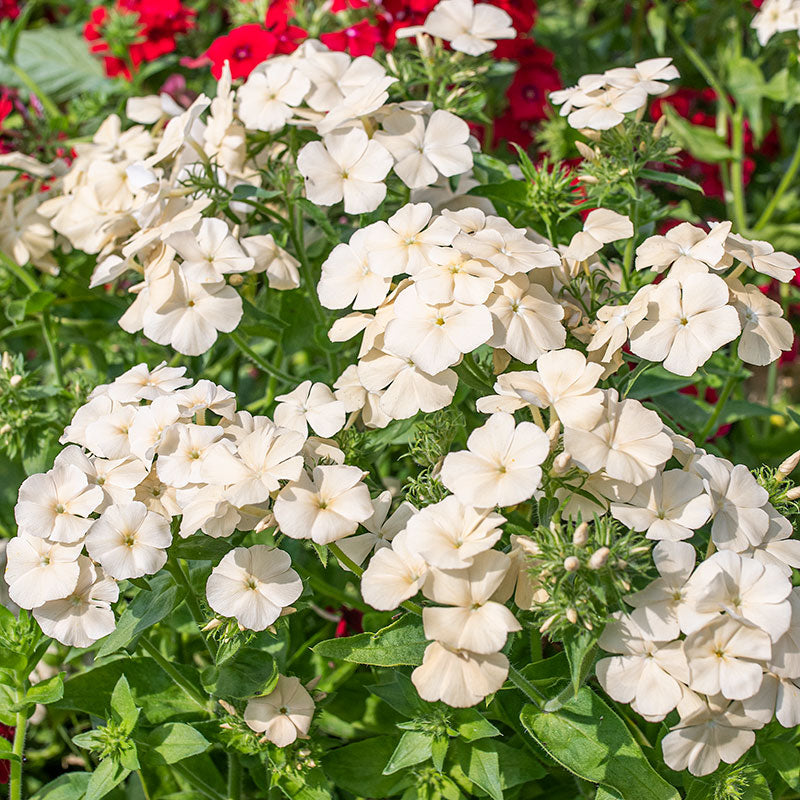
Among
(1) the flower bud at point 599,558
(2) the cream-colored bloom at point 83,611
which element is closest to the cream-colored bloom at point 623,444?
(1) the flower bud at point 599,558

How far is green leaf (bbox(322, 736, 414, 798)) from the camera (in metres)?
1.49

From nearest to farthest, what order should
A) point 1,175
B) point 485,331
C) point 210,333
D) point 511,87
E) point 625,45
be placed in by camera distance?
point 485,331
point 210,333
point 1,175
point 511,87
point 625,45

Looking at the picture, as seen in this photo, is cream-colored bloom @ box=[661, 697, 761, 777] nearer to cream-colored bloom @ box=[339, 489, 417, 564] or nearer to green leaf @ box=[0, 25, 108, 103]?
cream-colored bloom @ box=[339, 489, 417, 564]

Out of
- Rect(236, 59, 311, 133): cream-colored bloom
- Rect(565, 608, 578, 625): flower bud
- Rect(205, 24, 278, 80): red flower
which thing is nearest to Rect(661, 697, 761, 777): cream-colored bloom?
Rect(565, 608, 578, 625): flower bud

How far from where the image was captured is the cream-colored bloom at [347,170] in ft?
4.97

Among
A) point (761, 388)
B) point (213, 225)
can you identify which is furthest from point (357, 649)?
point (761, 388)

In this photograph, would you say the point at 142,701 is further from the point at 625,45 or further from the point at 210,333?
the point at 625,45

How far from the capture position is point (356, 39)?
2.18 m

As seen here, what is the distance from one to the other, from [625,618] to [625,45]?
2.86 m

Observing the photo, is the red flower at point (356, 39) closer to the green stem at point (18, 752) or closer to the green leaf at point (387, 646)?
the green leaf at point (387, 646)

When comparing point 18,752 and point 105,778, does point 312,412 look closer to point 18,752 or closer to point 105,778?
point 105,778

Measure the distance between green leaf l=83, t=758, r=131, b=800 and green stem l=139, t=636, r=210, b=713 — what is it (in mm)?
149

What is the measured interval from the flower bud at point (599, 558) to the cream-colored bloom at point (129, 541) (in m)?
0.55

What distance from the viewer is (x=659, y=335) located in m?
1.28
